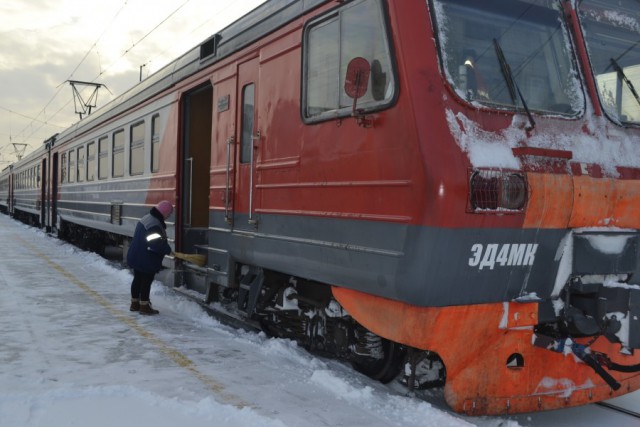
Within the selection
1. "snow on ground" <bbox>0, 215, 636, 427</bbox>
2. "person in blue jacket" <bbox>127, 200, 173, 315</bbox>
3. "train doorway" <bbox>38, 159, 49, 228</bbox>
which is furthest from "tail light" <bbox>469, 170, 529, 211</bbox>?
"train doorway" <bbox>38, 159, 49, 228</bbox>

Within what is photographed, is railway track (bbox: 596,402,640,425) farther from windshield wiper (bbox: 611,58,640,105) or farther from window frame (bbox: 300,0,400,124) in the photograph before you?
window frame (bbox: 300,0,400,124)

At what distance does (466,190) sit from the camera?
11.1 feet

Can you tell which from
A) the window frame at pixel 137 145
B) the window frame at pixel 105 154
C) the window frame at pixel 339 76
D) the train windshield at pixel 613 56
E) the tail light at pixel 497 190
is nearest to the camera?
the tail light at pixel 497 190

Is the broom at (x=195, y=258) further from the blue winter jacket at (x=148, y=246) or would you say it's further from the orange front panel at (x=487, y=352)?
the orange front panel at (x=487, y=352)

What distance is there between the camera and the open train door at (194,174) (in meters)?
7.43

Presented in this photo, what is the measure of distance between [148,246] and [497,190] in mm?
4564

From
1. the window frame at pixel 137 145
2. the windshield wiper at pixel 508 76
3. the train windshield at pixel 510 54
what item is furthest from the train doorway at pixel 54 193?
the windshield wiper at pixel 508 76

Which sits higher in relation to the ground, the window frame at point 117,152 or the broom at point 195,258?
the window frame at point 117,152

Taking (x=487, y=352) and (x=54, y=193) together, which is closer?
(x=487, y=352)

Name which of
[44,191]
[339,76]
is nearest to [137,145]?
[339,76]

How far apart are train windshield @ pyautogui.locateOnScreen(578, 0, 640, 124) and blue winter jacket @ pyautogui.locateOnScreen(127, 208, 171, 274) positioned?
4.86 metres

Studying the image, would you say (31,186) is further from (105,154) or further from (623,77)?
(623,77)

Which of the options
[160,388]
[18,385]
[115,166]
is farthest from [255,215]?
[115,166]

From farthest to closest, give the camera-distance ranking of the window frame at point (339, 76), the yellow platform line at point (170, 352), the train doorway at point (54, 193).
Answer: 1. the train doorway at point (54, 193)
2. the yellow platform line at point (170, 352)
3. the window frame at point (339, 76)
